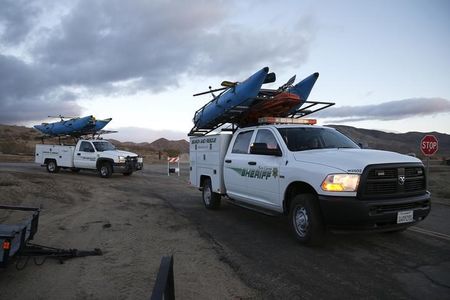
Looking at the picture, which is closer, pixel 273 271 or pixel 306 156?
pixel 273 271

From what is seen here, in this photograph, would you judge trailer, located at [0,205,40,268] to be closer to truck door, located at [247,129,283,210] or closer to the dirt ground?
the dirt ground

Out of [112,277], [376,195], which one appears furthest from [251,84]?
[112,277]

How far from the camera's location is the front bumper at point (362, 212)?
219 inches

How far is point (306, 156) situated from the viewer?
6504 mm

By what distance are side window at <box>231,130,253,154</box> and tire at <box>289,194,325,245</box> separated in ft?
7.35

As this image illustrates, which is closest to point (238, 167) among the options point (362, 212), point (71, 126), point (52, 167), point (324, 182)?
point (324, 182)

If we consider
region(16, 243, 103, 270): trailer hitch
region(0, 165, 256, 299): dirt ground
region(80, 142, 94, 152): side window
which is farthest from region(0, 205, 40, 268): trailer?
region(80, 142, 94, 152): side window

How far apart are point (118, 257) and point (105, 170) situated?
14739 millimetres

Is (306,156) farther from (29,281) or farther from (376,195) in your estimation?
(29,281)

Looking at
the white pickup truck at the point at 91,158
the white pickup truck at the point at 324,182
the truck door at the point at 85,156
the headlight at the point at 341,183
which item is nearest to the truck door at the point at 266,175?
the white pickup truck at the point at 324,182

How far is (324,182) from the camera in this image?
5820 mm

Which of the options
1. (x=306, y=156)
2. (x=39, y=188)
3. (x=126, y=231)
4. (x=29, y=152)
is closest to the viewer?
(x=306, y=156)

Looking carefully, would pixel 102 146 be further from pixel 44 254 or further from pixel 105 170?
pixel 44 254

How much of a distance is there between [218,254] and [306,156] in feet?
6.91
